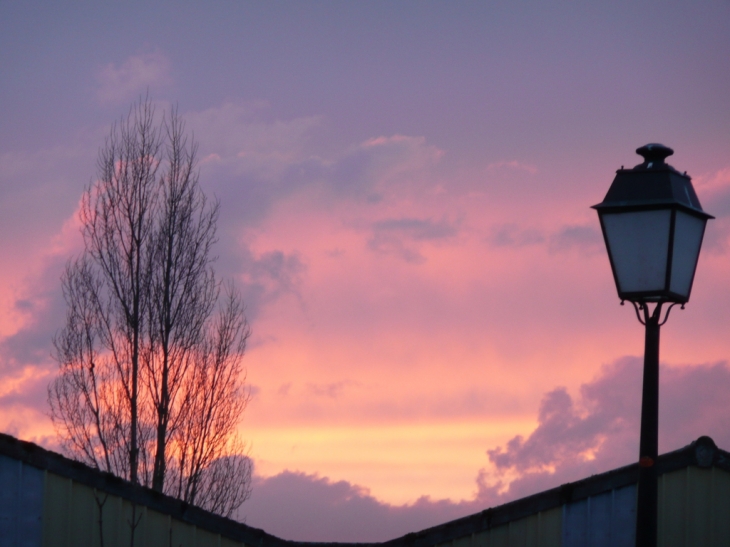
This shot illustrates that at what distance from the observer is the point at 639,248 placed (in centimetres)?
469

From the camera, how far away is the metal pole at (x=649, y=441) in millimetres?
4598

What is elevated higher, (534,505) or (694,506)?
(694,506)

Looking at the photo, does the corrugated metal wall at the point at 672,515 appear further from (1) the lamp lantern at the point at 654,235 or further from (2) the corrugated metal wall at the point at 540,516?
(1) the lamp lantern at the point at 654,235

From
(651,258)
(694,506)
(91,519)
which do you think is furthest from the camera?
(91,519)

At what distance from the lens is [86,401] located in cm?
1909

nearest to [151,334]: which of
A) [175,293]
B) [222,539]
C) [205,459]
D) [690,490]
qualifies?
[175,293]

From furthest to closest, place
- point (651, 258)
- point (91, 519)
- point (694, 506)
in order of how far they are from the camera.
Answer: point (91, 519) < point (694, 506) < point (651, 258)

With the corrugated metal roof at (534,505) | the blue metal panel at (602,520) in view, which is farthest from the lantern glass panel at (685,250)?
the blue metal panel at (602,520)

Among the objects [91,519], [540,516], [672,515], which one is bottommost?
[91,519]

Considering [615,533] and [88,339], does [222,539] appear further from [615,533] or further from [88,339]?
[88,339]

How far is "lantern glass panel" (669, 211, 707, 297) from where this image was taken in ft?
15.3

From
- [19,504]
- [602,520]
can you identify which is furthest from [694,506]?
[19,504]

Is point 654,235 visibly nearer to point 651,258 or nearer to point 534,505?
point 651,258

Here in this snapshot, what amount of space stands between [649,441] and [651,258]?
102cm
